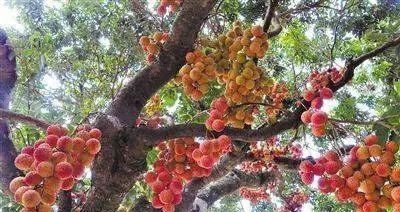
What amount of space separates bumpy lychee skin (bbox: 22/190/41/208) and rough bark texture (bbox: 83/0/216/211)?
2.10ft

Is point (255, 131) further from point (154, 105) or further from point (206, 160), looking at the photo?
point (154, 105)

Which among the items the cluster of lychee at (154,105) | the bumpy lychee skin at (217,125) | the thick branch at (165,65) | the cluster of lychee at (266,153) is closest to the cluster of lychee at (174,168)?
the bumpy lychee skin at (217,125)

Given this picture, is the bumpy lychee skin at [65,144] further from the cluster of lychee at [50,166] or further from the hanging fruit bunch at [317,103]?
the hanging fruit bunch at [317,103]

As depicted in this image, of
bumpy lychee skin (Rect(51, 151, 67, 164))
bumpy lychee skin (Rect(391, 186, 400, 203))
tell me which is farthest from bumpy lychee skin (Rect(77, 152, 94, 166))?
bumpy lychee skin (Rect(391, 186, 400, 203))

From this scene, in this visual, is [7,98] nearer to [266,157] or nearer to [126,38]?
[266,157]

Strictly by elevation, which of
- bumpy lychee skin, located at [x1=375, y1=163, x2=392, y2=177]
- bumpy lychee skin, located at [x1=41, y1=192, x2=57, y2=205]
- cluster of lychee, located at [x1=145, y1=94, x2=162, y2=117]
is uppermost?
cluster of lychee, located at [x1=145, y1=94, x2=162, y2=117]

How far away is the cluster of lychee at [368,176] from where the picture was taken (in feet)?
5.64

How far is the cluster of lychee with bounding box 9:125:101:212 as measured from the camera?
1700 millimetres

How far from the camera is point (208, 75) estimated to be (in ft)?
8.44

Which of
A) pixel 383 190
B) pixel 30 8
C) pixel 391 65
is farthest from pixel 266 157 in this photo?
pixel 30 8

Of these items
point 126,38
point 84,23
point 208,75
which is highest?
point 84,23

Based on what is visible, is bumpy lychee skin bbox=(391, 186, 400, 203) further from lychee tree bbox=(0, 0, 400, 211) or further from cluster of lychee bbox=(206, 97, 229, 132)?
cluster of lychee bbox=(206, 97, 229, 132)

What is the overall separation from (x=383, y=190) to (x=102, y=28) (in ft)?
16.0

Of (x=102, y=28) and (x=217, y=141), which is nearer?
(x=217, y=141)
